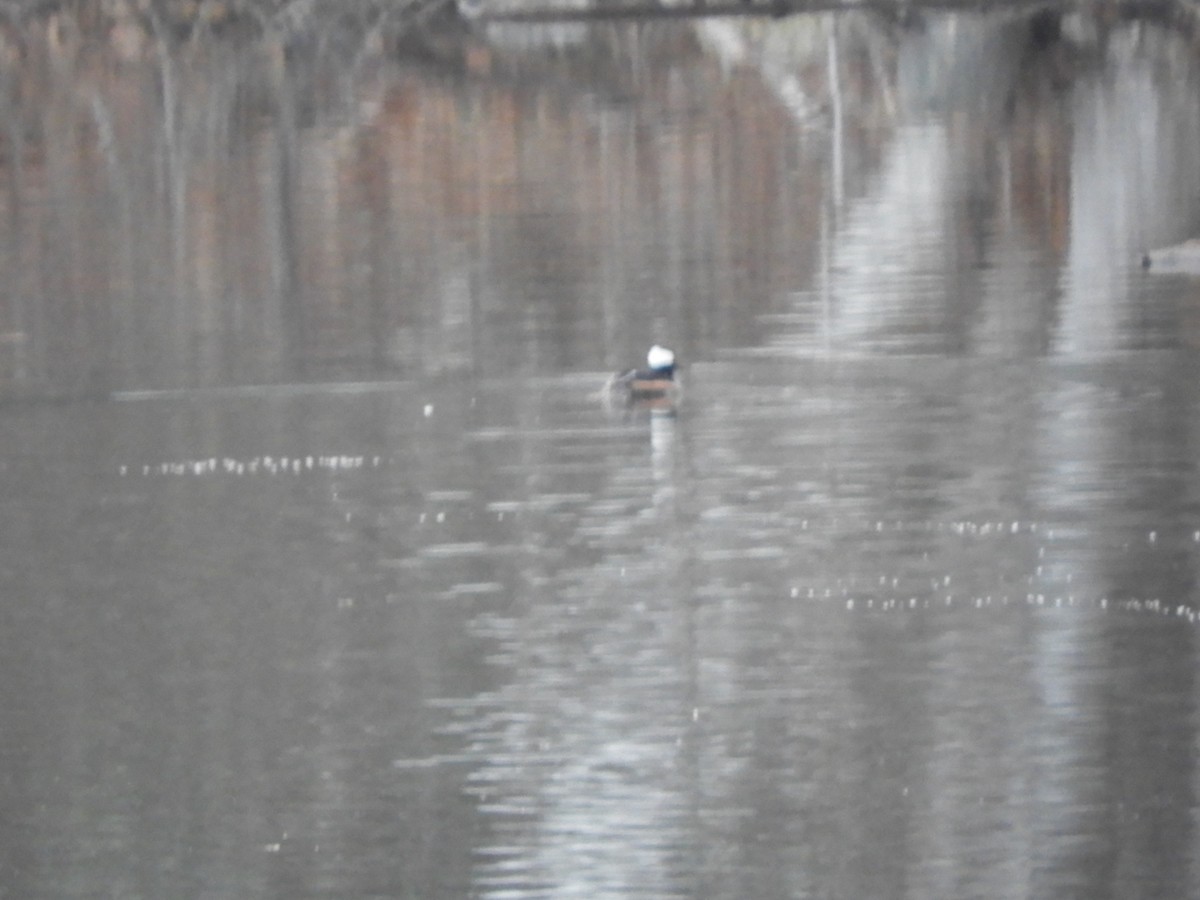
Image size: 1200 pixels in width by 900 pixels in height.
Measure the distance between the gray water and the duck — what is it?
0.09 metres

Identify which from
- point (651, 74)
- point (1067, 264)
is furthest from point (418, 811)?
point (651, 74)

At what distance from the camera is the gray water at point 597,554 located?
762cm

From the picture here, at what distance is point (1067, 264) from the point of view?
67.3 feet

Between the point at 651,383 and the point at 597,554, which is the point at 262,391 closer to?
Result: the point at 651,383

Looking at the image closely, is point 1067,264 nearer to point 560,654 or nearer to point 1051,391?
point 1051,391

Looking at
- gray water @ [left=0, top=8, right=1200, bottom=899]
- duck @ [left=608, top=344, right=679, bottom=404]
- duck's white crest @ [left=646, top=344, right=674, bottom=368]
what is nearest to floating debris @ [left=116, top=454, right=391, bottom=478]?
gray water @ [left=0, top=8, right=1200, bottom=899]

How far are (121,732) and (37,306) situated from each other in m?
10.6

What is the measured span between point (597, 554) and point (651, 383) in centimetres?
330

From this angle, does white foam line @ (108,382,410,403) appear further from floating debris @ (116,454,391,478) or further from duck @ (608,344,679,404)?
floating debris @ (116,454,391,478)

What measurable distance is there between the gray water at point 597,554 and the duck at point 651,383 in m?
0.09

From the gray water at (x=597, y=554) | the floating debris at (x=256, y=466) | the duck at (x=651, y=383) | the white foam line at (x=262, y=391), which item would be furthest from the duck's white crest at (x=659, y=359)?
the floating debris at (x=256, y=466)

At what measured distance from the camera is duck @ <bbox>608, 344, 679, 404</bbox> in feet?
46.3

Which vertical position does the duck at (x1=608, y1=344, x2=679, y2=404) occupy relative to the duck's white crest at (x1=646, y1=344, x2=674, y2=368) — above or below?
below

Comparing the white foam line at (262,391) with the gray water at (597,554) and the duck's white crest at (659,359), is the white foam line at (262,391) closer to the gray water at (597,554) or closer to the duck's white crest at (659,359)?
the gray water at (597,554)
